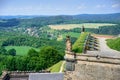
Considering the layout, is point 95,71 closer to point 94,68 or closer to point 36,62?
point 94,68

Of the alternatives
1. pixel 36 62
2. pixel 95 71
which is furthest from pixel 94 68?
pixel 36 62

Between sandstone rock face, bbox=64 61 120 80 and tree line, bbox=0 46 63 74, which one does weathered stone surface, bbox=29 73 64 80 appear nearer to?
sandstone rock face, bbox=64 61 120 80

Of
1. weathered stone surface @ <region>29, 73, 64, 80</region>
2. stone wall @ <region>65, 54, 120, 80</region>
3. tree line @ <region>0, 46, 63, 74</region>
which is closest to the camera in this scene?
stone wall @ <region>65, 54, 120, 80</region>

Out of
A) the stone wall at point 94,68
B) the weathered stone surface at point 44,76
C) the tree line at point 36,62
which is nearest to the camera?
the stone wall at point 94,68

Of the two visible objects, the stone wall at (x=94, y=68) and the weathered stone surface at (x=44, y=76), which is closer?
the stone wall at (x=94, y=68)

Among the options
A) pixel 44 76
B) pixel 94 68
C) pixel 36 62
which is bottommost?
pixel 36 62

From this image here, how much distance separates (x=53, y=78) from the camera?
86.9 feet

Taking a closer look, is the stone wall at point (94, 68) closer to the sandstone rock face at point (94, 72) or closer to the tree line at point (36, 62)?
the sandstone rock face at point (94, 72)

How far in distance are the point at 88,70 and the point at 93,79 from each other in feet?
2.60

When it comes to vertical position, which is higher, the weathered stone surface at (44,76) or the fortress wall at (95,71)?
the fortress wall at (95,71)

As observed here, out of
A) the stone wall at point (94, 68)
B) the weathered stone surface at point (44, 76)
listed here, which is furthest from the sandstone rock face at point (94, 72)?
the weathered stone surface at point (44, 76)

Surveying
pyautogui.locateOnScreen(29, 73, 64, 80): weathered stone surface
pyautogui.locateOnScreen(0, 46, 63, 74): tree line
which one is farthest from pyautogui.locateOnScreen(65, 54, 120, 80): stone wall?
pyautogui.locateOnScreen(0, 46, 63, 74): tree line

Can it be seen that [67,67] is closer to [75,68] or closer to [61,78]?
[75,68]

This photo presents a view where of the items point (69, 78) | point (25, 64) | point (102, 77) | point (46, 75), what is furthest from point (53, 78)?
point (25, 64)
